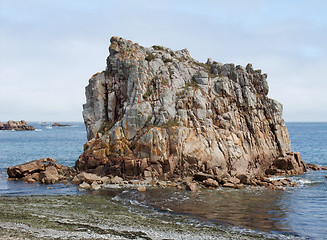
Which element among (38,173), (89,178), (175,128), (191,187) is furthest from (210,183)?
(38,173)

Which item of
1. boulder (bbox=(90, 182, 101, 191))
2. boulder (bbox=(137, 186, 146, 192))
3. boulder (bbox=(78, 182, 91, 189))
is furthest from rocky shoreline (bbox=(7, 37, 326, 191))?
boulder (bbox=(137, 186, 146, 192))

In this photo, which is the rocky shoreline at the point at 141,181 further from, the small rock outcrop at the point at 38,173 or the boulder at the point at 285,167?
the boulder at the point at 285,167

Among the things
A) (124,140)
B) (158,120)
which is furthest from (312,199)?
(124,140)

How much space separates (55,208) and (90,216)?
504cm

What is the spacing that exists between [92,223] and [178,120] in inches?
1172

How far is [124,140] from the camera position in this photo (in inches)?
2060

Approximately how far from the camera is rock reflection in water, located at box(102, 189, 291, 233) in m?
28.9

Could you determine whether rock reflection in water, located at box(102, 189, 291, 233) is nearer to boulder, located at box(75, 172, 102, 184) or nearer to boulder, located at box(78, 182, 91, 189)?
boulder, located at box(78, 182, 91, 189)

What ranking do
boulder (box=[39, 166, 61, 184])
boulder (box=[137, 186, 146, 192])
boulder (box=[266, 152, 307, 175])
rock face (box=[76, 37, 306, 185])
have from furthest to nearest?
boulder (box=[266, 152, 307, 175])
rock face (box=[76, 37, 306, 185])
boulder (box=[39, 166, 61, 184])
boulder (box=[137, 186, 146, 192])

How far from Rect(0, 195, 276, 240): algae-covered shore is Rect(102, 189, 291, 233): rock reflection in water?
8.66 ft

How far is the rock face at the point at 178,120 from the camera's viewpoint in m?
50.0

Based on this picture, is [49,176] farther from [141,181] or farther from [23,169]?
[141,181]

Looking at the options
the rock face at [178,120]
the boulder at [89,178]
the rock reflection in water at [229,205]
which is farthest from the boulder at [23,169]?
the rock reflection in water at [229,205]

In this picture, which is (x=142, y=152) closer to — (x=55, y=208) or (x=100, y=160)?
(x=100, y=160)
